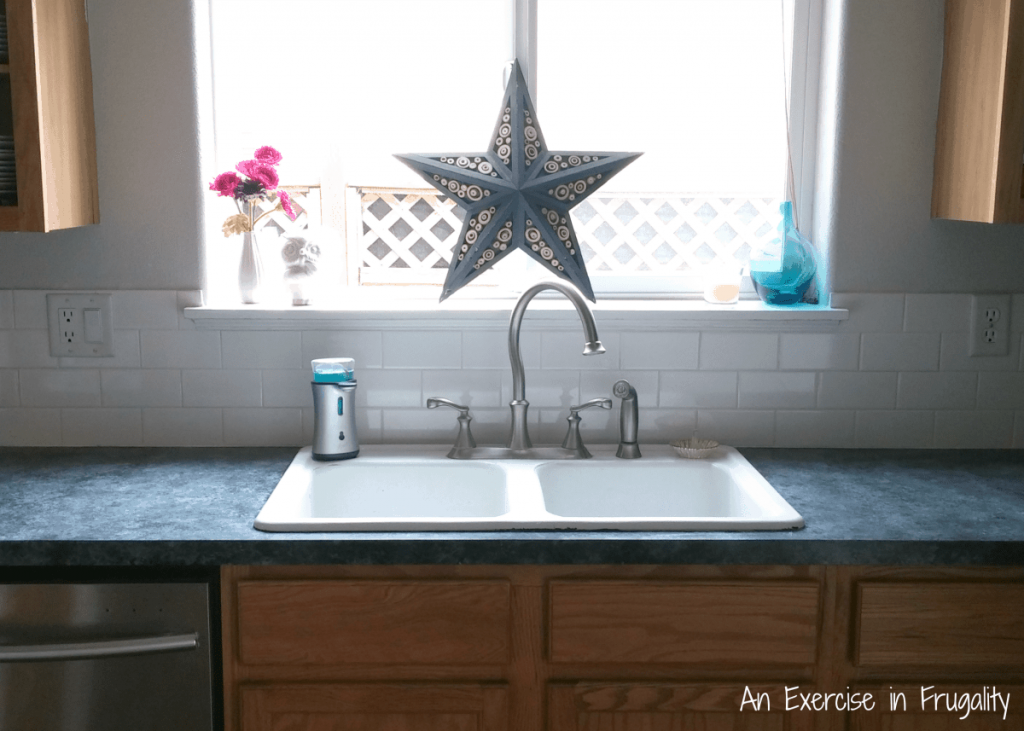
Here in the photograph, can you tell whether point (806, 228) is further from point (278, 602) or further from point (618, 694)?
point (278, 602)

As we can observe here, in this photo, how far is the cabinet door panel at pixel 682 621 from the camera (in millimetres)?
1617

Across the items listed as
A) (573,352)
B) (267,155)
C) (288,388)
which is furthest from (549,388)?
(267,155)

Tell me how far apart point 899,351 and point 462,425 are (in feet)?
3.09

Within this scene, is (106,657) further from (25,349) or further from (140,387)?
(25,349)

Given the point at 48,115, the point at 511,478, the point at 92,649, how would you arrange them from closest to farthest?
the point at 92,649 → the point at 48,115 → the point at 511,478

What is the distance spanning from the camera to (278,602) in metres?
1.61

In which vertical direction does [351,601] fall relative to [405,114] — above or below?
below

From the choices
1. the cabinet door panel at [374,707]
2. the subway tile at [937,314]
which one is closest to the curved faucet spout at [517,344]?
the cabinet door panel at [374,707]

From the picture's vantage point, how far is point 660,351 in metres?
2.16

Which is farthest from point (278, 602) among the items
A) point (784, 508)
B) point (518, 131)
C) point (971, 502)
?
point (971, 502)

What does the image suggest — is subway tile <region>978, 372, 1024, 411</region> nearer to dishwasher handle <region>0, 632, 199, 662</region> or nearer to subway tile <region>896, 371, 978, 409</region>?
subway tile <region>896, 371, 978, 409</region>

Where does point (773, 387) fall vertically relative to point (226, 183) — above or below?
below

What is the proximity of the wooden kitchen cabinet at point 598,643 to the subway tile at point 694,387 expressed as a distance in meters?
0.61

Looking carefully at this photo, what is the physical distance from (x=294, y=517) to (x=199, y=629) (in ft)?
0.77
